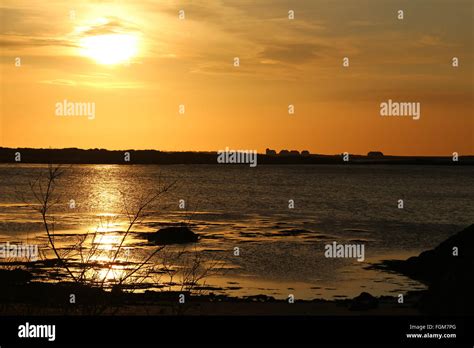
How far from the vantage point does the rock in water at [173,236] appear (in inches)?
1900

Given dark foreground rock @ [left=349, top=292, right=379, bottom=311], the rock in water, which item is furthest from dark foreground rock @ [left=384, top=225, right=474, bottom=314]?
the rock in water

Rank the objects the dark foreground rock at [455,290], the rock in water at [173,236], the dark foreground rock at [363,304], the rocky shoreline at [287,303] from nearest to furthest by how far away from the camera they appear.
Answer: the rocky shoreline at [287,303] < the dark foreground rock at [455,290] < the dark foreground rock at [363,304] < the rock in water at [173,236]

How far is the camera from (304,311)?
24000mm

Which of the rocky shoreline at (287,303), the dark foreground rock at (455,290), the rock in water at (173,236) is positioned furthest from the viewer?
the rock in water at (173,236)

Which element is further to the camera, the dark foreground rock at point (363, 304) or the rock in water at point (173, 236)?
the rock in water at point (173, 236)

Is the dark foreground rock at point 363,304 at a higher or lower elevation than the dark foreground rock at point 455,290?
lower

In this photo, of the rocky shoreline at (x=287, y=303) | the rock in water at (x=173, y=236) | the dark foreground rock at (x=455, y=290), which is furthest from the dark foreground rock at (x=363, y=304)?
the rock in water at (x=173, y=236)

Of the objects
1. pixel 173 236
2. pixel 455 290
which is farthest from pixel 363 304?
pixel 173 236

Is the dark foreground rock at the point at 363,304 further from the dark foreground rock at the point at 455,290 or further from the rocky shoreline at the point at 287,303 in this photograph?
the dark foreground rock at the point at 455,290

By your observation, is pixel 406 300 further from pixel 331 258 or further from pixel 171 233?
pixel 171 233

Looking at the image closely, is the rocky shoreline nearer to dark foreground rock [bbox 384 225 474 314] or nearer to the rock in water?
dark foreground rock [bbox 384 225 474 314]

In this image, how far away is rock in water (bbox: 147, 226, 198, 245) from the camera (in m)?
48.2

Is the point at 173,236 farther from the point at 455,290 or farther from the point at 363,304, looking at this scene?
the point at 455,290

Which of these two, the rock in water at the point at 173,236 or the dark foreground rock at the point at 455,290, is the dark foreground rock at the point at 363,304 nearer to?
the dark foreground rock at the point at 455,290
